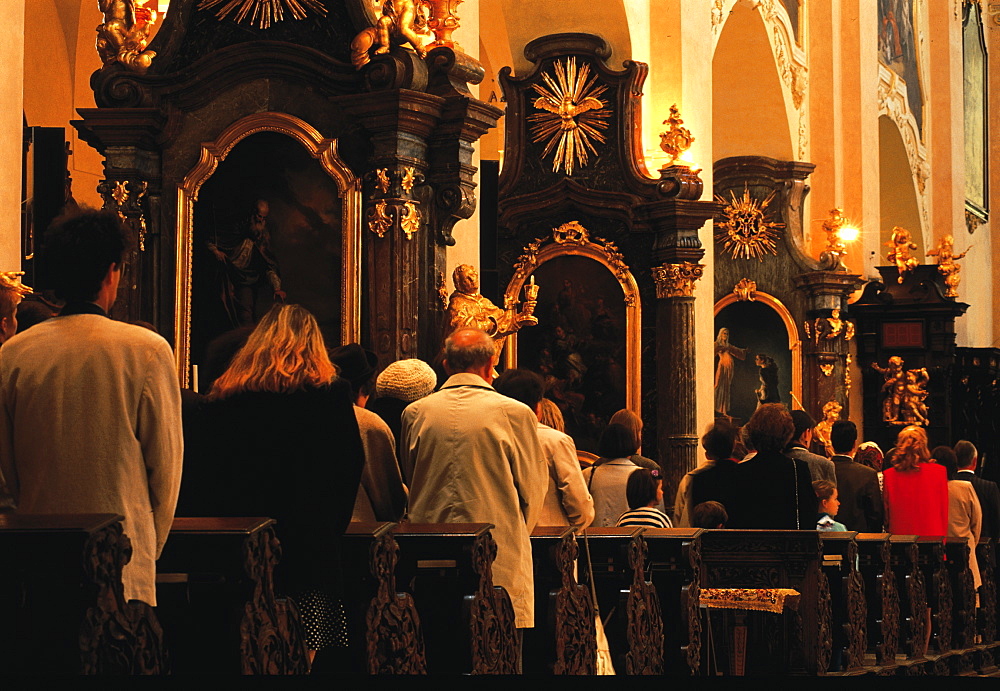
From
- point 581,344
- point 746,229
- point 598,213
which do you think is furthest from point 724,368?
point 598,213

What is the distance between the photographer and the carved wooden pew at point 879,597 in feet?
30.1

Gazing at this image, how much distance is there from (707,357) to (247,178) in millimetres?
7599

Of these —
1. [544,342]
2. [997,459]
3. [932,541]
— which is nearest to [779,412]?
[932,541]

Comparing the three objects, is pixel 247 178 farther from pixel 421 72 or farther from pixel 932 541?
pixel 932 541

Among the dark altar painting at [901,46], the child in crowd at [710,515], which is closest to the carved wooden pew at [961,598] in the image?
the child in crowd at [710,515]

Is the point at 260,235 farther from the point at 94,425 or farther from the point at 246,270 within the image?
the point at 94,425

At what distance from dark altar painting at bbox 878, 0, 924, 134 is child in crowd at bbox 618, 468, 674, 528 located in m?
19.4

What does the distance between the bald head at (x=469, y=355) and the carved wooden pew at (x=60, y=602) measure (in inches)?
103

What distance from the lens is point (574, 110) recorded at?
50.2 feet

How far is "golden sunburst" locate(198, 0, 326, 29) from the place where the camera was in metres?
9.45

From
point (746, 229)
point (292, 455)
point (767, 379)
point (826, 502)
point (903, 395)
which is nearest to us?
point (292, 455)

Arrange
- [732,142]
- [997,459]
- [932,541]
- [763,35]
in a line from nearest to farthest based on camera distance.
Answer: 1. [932,541]
2. [763,35]
3. [732,142]
4. [997,459]

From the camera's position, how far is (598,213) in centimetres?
1516

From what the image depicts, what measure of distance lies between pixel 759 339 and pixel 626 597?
1458cm
